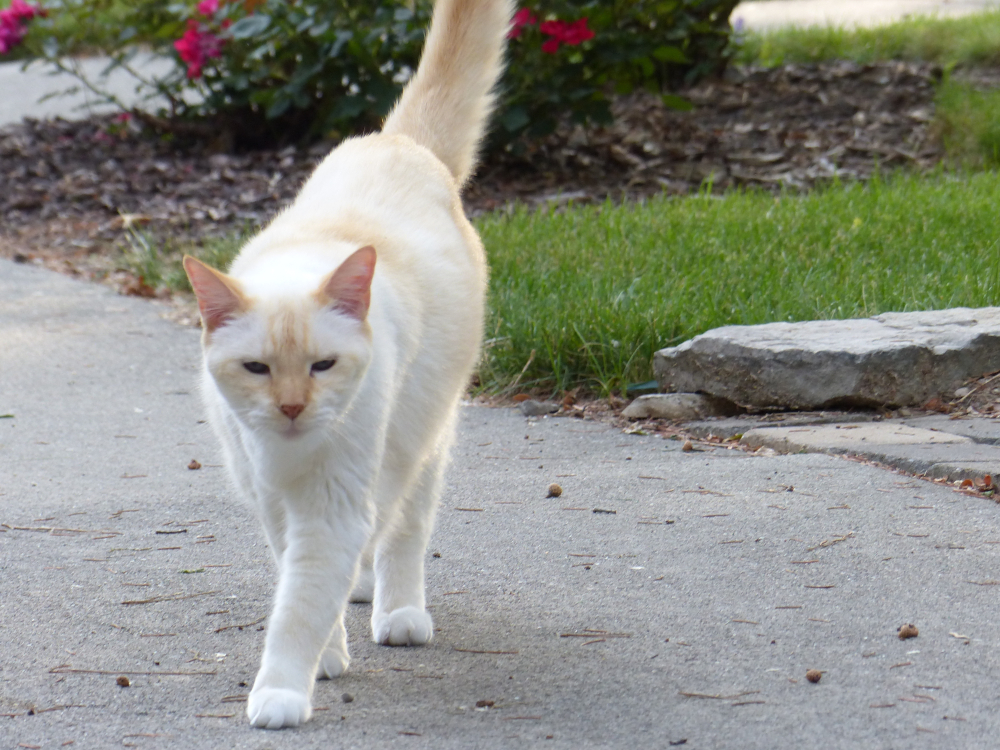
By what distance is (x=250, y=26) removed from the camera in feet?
24.2

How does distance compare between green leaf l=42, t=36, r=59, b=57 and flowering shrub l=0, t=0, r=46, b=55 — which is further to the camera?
flowering shrub l=0, t=0, r=46, b=55

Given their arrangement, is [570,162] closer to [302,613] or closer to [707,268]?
[707,268]

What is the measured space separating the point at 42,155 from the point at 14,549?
20.6ft

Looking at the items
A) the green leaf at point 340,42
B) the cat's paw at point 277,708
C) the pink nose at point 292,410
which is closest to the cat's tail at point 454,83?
the pink nose at point 292,410

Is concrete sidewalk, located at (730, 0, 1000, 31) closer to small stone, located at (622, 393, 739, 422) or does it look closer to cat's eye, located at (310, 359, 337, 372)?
small stone, located at (622, 393, 739, 422)

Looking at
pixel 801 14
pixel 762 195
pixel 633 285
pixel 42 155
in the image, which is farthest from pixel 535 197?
pixel 801 14

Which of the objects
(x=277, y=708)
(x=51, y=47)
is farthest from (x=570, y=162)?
(x=277, y=708)

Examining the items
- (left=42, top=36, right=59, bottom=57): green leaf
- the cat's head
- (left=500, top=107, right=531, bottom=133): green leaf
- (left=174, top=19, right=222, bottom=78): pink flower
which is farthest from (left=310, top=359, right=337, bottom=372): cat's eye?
(left=42, top=36, right=59, bottom=57): green leaf

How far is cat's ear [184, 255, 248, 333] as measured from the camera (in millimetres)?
2238

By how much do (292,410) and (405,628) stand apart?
0.71 metres

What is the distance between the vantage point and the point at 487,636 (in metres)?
2.69

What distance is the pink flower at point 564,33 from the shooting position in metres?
7.18

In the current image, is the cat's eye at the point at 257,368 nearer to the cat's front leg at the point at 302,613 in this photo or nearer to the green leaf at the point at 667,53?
the cat's front leg at the point at 302,613

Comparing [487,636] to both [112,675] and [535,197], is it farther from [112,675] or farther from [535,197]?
[535,197]
